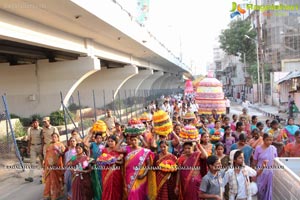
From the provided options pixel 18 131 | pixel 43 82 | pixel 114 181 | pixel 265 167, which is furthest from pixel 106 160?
pixel 43 82

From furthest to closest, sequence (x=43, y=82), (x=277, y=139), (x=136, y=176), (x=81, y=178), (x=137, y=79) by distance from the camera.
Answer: (x=137, y=79) < (x=43, y=82) < (x=277, y=139) < (x=81, y=178) < (x=136, y=176)

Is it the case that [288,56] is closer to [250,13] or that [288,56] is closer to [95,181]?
[250,13]

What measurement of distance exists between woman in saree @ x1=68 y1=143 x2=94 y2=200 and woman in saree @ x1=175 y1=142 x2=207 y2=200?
1465 millimetres

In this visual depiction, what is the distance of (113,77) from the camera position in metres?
26.5

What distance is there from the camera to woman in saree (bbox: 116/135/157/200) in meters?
4.85

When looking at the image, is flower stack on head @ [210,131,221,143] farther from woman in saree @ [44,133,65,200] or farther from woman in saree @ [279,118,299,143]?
woman in saree @ [44,133,65,200]

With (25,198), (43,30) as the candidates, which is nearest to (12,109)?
(43,30)

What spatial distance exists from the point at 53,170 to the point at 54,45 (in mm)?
6585

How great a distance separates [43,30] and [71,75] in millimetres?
4621

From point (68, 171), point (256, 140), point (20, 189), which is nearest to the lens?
point (68, 171)

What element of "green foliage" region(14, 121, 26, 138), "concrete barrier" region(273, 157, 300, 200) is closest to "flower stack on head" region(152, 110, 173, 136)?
"concrete barrier" region(273, 157, 300, 200)

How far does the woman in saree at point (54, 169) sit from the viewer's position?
21.6 feet

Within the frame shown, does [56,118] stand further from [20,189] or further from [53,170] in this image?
[53,170]

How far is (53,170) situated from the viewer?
6566 millimetres
